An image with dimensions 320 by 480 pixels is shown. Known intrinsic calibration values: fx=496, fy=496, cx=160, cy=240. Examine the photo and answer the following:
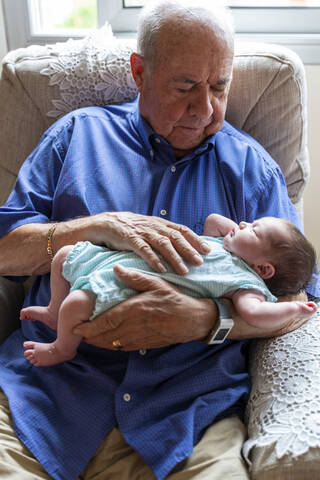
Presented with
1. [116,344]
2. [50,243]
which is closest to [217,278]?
[116,344]

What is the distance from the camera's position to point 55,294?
4.36 feet

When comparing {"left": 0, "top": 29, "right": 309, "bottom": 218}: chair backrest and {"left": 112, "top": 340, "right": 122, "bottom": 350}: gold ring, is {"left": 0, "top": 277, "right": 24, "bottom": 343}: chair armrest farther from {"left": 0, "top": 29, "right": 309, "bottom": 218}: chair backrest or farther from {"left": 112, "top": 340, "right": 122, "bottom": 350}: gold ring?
{"left": 112, "top": 340, "right": 122, "bottom": 350}: gold ring

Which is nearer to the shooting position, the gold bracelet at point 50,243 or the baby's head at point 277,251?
the baby's head at point 277,251

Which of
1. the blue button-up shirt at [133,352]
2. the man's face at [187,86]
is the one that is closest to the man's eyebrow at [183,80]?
the man's face at [187,86]

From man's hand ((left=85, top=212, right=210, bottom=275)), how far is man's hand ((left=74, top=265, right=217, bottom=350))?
6 cm

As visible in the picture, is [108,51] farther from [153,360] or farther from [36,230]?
[153,360]

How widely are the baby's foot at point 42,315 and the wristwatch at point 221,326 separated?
420mm

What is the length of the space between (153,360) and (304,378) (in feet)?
1.27

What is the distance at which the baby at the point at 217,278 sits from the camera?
120 centimetres

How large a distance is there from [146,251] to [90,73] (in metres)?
0.80

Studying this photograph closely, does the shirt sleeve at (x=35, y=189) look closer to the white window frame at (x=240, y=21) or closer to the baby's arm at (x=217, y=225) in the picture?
the baby's arm at (x=217, y=225)

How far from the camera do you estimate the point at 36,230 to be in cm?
146

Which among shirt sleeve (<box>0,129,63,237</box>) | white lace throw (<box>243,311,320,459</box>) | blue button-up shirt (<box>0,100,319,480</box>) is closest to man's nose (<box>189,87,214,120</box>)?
blue button-up shirt (<box>0,100,319,480</box>)

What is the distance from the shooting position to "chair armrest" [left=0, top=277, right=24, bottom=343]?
156 centimetres
